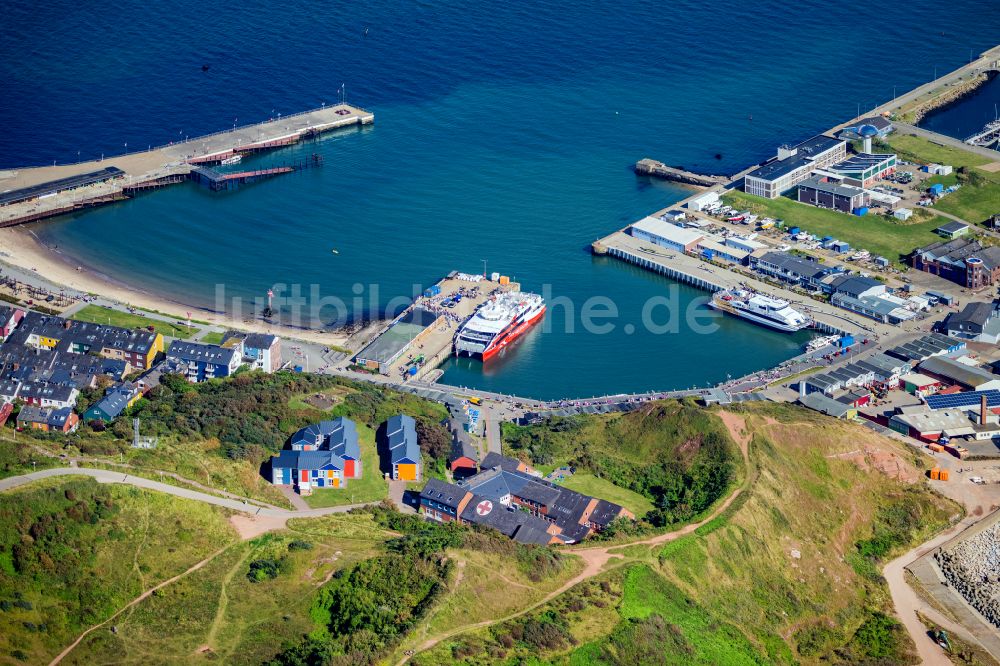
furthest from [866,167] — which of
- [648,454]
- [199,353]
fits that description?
[199,353]

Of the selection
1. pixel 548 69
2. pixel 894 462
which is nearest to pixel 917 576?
pixel 894 462

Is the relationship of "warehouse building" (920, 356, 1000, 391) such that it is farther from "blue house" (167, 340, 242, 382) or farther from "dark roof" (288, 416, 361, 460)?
"blue house" (167, 340, 242, 382)

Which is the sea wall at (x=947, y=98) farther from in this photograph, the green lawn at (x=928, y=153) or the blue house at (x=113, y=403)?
the blue house at (x=113, y=403)

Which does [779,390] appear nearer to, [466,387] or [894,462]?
[894,462]

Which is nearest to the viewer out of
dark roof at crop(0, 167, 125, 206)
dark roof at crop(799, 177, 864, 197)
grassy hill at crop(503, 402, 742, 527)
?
grassy hill at crop(503, 402, 742, 527)

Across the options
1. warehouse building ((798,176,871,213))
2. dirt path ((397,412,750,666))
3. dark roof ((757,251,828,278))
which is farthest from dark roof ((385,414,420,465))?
warehouse building ((798,176,871,213))

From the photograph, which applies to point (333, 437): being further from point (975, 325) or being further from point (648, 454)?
point (975, 325)

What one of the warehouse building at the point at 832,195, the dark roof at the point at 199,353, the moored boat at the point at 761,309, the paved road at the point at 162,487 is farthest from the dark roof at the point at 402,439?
the warehouse building at the point at 832,195
